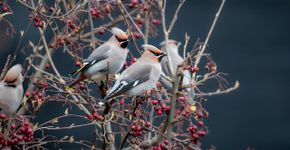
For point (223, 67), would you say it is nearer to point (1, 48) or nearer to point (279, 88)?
point (279, 88)

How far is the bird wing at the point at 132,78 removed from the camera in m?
4.56

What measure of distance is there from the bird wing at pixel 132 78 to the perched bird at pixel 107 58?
0.13 meters

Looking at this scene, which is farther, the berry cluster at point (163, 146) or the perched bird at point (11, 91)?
the perched bird at point (11, 91)

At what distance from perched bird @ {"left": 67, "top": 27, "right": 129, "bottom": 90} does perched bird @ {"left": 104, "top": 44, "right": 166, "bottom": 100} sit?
123 millimetres

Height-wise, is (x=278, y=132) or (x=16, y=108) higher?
(x=16, y=108)

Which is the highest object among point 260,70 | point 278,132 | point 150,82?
point 150,82

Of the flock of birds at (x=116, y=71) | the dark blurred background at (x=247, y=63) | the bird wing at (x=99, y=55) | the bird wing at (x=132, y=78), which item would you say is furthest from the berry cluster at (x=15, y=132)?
the dark blurred background at (x=247, y=63)

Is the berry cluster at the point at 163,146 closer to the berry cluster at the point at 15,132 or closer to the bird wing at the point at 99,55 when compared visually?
the berry cluster at the point at 15,132

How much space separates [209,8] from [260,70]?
2.64 feet

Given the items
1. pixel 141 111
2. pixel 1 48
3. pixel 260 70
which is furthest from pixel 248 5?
pixel 141 111

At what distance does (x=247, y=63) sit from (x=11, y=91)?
Result: 3051 mm

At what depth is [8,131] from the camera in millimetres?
4039

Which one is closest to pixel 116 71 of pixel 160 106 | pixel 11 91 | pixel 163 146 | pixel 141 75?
pixel 141 75

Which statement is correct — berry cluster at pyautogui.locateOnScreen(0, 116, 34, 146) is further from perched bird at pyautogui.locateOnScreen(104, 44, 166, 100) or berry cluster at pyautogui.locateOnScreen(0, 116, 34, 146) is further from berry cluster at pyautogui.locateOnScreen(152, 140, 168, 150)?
berry cluster at pyautogui.locateOnScreen(152, 140, 168, 150)
